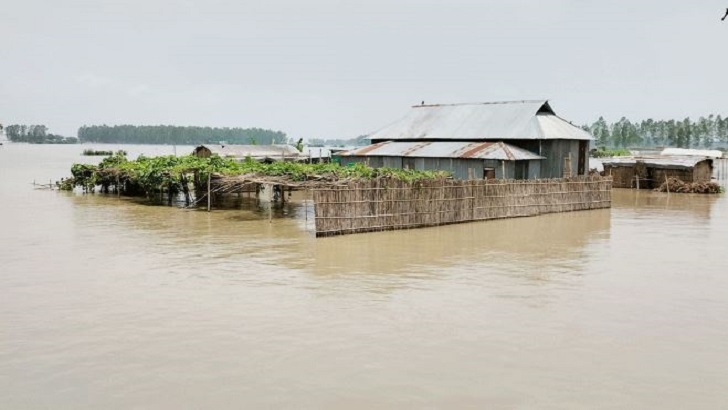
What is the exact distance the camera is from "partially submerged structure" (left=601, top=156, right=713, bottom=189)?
39250 millimetres

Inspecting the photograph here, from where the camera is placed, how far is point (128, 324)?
1040 cm

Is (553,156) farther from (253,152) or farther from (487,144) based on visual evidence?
(253,152)

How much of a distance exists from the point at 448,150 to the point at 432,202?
12000mm

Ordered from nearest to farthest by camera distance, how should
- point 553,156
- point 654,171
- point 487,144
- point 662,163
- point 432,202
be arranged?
point 432,202, point 553,156, point 487,144, point 662,163, point 654,171

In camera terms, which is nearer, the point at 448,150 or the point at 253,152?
the point at 448,150

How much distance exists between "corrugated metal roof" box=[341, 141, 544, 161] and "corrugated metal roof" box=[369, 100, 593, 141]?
74 centimetres

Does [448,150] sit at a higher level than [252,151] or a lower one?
lower

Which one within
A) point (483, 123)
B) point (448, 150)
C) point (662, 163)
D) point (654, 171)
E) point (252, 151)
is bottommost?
point (654, 171)

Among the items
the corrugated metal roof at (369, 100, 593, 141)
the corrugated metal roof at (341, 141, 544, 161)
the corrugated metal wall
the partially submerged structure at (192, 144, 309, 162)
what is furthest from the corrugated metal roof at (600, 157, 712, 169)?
the partially submerged structure at (192, 144, 309, 162)

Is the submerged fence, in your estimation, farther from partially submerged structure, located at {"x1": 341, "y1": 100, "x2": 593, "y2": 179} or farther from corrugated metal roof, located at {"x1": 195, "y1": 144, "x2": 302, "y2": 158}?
corrugated metal roof, located at {"x1": 195, "y1": 144, "x2": 302, "y2": 158}

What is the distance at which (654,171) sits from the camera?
1602 inches

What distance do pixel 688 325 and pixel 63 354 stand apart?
9.74 m

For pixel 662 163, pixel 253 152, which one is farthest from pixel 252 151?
pixel 662 163

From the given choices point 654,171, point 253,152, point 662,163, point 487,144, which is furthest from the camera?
point 253,152
